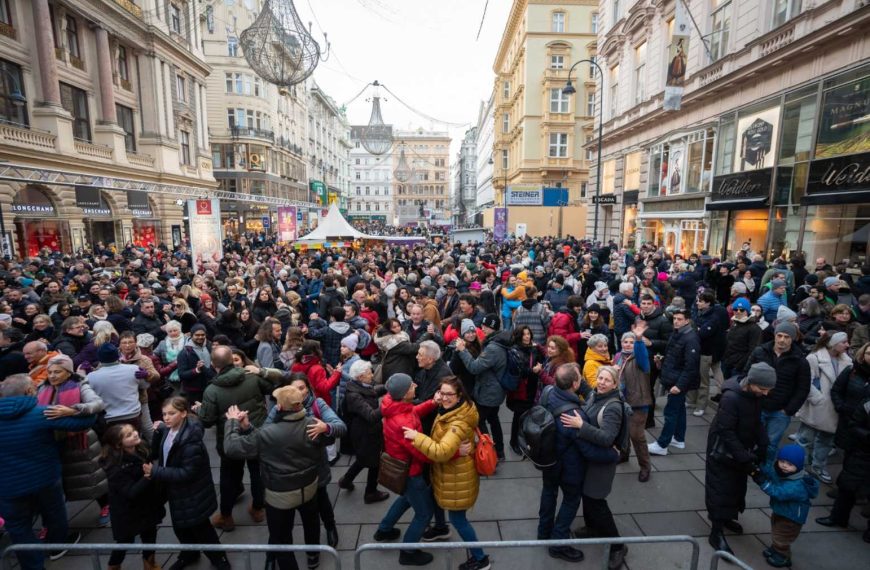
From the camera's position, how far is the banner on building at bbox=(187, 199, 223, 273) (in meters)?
14.5

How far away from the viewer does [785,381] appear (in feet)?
15.3

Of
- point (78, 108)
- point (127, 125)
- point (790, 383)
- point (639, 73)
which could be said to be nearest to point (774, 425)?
point (790, 383)

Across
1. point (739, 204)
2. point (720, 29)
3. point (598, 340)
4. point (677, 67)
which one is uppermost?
point (720, 29)

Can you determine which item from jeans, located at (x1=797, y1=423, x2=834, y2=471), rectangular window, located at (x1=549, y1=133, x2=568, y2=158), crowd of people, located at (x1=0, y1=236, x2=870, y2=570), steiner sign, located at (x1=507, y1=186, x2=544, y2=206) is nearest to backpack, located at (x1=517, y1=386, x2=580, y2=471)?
crowd of people, located at (x1=0, y1=236, x2=870, y2=570)

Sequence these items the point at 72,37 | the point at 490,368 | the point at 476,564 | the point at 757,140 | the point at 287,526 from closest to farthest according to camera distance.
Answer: the point at 287,526 → the point at 476,564 → the point at 490,368 → the point at 757,140 → the point at 72,37

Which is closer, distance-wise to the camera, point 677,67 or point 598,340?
point 598,340

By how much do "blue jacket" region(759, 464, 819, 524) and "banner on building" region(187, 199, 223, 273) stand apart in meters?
14.9

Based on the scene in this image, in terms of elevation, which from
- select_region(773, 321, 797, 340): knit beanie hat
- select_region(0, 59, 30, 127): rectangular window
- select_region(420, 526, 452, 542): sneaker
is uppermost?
select_region(0, 59, 30, 127): rectangular window

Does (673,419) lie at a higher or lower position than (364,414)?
lower

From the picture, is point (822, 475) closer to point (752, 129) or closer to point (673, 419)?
point (673, 419)

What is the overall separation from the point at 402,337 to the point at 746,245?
12.5 metres

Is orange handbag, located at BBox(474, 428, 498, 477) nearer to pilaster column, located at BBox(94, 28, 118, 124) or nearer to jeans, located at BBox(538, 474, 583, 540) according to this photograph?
jeans, located at BBox(538, 474, 583, 540)

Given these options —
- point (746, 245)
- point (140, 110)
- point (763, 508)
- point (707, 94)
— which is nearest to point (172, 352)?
point (763, 508)

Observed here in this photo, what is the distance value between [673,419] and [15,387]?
667 centimetres
